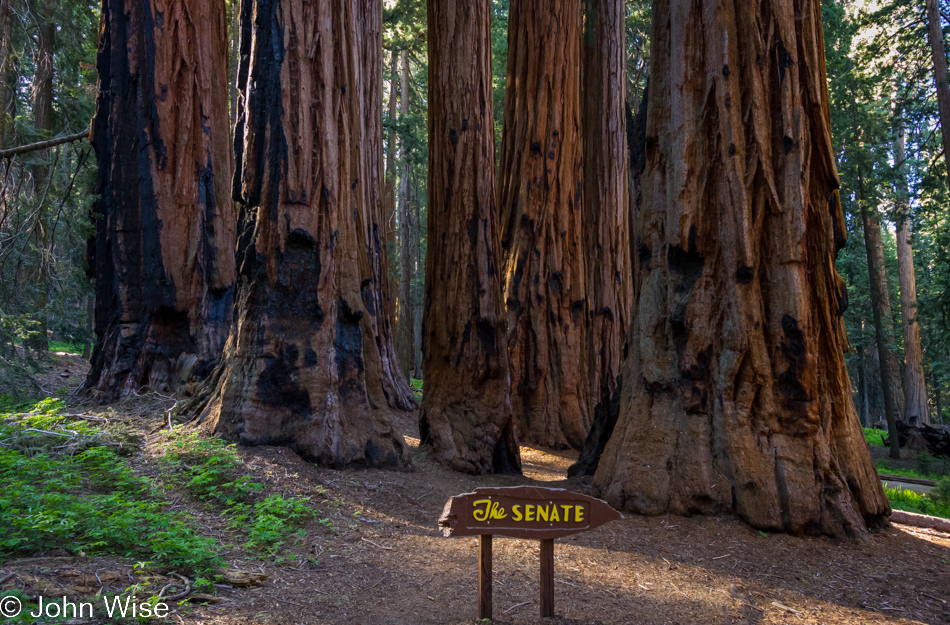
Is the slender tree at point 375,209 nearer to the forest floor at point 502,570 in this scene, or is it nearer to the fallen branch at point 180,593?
the forest floor at point 502,570

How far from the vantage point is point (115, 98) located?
783 centimetres

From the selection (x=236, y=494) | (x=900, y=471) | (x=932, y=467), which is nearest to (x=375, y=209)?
(x=236, y=494)

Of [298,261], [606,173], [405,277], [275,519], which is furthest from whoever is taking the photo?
[405,277]

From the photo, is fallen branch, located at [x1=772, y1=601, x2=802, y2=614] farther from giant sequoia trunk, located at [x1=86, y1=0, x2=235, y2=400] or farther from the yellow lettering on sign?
giant sequoia trunk, located at [x1=86, y1=0, x2=235, y2=400]

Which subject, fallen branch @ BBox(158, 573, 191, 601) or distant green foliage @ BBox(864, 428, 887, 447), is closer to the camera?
fallen branch @ BBox(158, 573, 191, 601)

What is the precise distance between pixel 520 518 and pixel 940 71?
41.2 ft

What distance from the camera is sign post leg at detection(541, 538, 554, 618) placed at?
285 centimetres

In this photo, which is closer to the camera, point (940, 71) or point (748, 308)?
point (748, 308)

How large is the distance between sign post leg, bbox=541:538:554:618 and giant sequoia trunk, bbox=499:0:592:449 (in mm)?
5884

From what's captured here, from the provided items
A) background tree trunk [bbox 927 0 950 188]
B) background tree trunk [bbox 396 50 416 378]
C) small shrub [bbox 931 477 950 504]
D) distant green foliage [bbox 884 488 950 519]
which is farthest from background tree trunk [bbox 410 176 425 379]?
small shrub [bbox 931 477 950 504]

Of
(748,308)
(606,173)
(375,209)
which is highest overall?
(606,173)

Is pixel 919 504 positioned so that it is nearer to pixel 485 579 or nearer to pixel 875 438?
pixel 485 579

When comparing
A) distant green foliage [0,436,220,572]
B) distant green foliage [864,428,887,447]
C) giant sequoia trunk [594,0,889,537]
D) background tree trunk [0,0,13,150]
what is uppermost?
background tree trunk [0,0,13,150]

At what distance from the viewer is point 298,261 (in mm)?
5309
